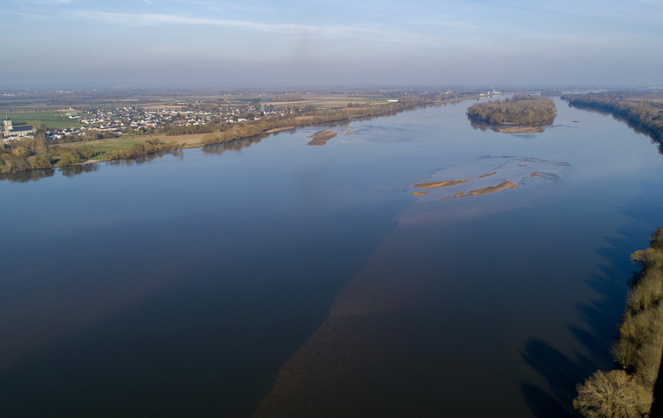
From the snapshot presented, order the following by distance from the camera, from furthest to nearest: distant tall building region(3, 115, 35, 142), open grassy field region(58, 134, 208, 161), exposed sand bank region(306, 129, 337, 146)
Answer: distant tall building region(3, 115, 35, 142)
exposed sand bank region(306, 129, 337, 146)
open grassy field region(58, 134, 208, 161)

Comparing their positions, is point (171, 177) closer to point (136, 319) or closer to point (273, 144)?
point (273, 144)

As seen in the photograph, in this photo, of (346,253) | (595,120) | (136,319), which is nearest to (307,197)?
(346,253)

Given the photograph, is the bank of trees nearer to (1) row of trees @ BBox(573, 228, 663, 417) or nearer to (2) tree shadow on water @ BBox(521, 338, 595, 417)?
(1) row of trees @ BBox(573, 228, 663, 417)

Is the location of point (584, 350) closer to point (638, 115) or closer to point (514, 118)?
point (514, 118)

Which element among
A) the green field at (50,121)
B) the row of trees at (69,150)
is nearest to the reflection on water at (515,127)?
the row of trees at (69,150)

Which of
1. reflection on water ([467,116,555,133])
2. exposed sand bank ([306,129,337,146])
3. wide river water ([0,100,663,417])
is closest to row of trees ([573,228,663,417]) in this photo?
wide river water ([0,100,663,417])
